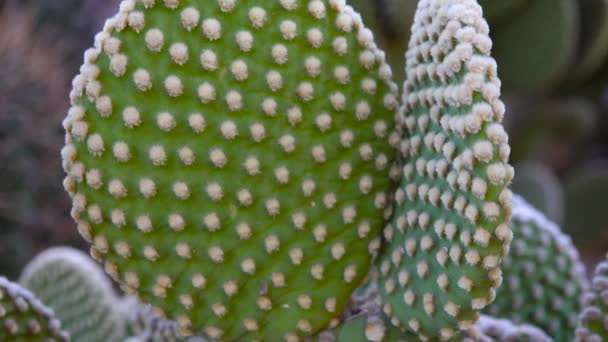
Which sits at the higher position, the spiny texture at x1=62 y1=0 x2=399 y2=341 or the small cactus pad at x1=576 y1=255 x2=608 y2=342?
the spiny texture at x1=62 y1=0 x2=399 y2=341

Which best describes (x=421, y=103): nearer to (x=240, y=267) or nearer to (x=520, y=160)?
(x=240, y=267)

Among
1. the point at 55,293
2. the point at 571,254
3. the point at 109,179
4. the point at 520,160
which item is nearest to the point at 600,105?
the point at 520,160

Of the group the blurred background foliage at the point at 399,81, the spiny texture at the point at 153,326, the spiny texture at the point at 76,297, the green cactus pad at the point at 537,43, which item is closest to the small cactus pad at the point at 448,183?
the spiny texture at the point at 153,326

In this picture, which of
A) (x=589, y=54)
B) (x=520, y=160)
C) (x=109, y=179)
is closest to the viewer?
(x=109, y=179)

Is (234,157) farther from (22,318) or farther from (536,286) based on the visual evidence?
(536,286)

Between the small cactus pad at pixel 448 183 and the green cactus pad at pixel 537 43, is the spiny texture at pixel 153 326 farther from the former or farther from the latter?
the green cactus pad at pixel 537 43

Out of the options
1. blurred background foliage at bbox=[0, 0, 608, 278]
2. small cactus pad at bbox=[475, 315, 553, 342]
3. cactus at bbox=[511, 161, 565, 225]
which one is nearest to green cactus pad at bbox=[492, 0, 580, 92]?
blurred background foliage at bbox=[0, 0, 608, 278]

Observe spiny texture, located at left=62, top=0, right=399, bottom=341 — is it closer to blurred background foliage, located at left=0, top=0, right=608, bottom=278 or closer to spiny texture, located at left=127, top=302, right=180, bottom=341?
spiny texture, located at left=127, top=302, right=180, bottom=341

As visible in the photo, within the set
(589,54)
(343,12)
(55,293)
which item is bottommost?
(55,293)
